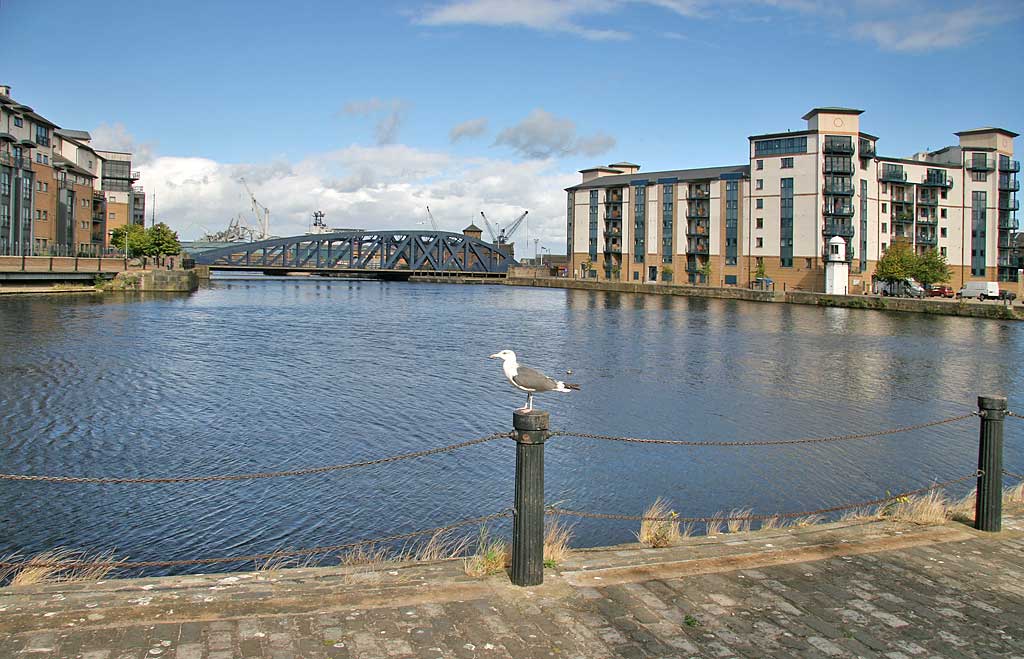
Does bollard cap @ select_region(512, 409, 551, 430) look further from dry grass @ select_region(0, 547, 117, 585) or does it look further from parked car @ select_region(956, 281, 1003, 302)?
parked car @ select_region(956, 281, 1003, 302)

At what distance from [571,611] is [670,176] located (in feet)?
379

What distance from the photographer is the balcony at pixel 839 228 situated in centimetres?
9706

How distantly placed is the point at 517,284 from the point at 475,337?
344 ft

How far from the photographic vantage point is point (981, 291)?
86938 mm

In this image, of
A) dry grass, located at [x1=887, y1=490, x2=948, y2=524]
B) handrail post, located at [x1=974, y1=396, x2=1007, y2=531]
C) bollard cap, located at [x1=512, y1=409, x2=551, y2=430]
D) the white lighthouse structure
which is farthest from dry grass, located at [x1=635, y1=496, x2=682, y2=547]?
the white lighthouse structure

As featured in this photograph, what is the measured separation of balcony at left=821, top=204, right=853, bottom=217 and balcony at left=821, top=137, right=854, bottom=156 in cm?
609

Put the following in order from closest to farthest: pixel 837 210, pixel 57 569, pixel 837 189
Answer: pixel 57 569
pixel 837 189
pixel 837 210

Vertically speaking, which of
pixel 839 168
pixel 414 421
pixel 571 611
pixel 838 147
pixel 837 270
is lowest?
pixel 414 421

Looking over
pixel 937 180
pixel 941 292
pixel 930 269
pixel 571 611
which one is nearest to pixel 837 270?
pixel 930 269

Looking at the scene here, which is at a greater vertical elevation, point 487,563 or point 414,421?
point 487,563

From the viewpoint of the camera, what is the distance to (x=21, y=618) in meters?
5.92

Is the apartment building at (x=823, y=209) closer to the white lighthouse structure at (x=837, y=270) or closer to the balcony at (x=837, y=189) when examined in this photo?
the balcony at (x=837, y=189)

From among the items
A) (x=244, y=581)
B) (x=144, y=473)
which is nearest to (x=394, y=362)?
(x=144, y=473)

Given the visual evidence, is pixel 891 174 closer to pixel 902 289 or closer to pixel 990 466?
pixel 902 289
